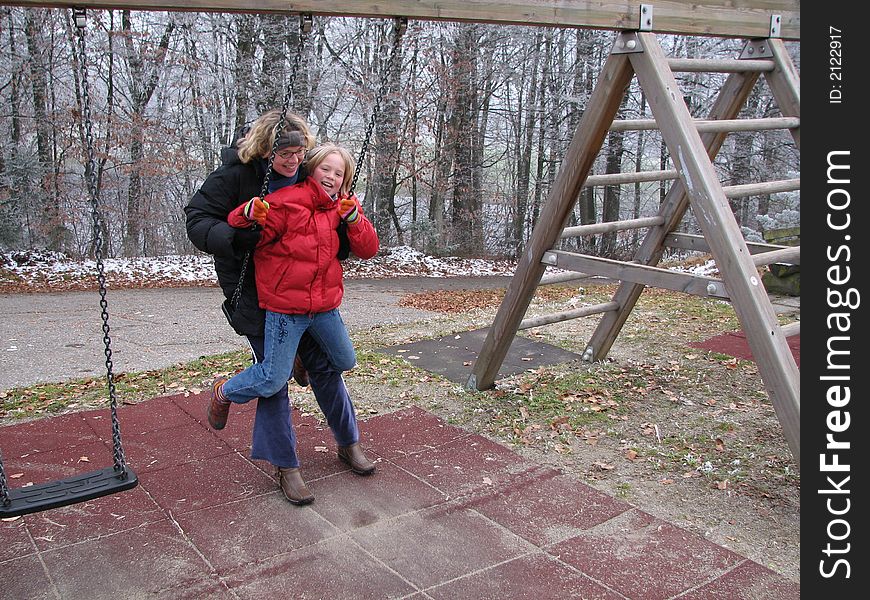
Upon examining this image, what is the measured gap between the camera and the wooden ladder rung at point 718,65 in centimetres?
375

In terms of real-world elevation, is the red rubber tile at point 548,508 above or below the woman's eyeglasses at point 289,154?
below

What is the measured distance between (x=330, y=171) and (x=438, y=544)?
1564 mm

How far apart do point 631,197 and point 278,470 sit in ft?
59.0

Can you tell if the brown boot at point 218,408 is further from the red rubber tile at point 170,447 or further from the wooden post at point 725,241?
the wooden post at point 725,241

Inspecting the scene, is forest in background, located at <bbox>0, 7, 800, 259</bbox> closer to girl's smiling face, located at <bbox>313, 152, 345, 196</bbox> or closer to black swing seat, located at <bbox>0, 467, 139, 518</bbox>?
girl's smiling face, located at <bbox>313, 152, 345, 196</bbox>

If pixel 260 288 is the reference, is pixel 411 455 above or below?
below

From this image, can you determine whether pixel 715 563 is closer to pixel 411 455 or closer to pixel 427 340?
pixel 411 455

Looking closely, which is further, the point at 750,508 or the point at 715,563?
the point at 750,508

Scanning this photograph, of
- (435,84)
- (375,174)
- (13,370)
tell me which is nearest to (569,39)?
(435,84)

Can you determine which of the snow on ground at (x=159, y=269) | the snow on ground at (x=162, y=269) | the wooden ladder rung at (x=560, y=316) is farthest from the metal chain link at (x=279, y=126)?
the snow on ground at (x=159, y=269)

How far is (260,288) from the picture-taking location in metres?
3.23

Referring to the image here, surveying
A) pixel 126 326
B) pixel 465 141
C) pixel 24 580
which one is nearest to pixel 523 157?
pixel 465 141

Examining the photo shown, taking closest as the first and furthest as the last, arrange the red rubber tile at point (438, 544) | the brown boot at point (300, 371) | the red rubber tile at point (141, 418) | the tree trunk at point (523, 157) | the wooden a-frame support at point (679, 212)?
Result: the red rubber tile at point (438, 544), the wooden a-frame support at point (679, 212), the brown boot at point (300, 371), the red rubber tile at point (141, 418), the tree trunk at point (523, 157)

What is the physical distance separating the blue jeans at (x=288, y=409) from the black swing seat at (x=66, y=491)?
61 cm
